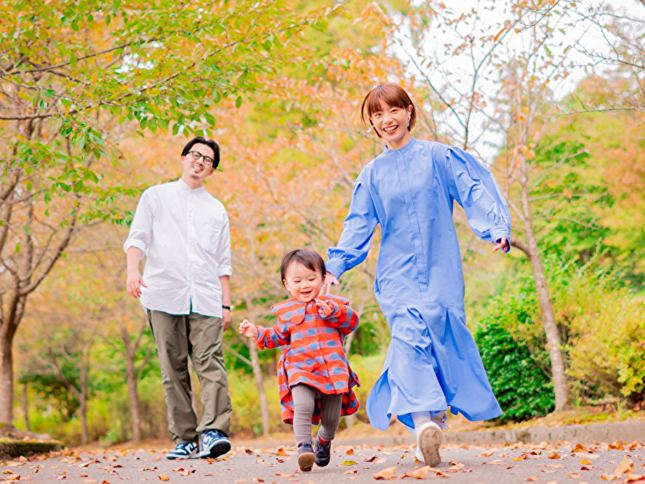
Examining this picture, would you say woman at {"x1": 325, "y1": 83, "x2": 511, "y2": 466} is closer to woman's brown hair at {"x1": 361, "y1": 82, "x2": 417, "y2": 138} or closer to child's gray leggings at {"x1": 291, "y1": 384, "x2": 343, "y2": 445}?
woman's brown hair at {"x1": 361, "y1": 82, "x2": 417, "y2": 138}

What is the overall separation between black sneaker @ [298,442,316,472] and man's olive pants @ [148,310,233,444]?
1214 millimetres

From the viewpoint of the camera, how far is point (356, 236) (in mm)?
3678

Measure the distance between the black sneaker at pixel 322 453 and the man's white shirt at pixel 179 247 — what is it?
1432 millimetres

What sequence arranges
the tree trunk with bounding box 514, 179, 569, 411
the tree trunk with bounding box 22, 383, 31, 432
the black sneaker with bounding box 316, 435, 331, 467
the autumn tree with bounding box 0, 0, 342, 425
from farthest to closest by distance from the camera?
1. the tree trunk with bounding box 22, 383, 31, 432
2. the tree trunk with bounding box 514, 179, 569, 411
3. the autumn tree with bounding box 0, 0, 342, 425
4. the black sneaker with bounding box 316, 435, 331, 467

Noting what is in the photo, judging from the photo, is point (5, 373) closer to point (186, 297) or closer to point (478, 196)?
point (186, 297)

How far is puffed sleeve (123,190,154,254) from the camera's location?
4.46 meters


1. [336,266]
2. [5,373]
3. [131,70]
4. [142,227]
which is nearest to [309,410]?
[336,266]

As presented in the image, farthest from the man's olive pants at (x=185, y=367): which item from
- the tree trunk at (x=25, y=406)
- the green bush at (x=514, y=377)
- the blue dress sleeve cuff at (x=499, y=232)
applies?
the tree trunk at (x=25, y=406)

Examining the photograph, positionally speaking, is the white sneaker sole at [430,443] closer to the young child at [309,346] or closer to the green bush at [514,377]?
the young child at [309,346]

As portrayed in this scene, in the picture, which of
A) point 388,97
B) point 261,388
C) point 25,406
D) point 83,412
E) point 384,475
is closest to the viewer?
point 384,475

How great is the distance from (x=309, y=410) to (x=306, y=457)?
25 cm

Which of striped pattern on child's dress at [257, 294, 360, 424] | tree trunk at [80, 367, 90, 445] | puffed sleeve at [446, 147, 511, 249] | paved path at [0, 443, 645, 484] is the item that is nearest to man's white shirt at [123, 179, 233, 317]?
paved path at [0, 443, 645, 484]

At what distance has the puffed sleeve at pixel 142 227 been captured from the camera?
446cm

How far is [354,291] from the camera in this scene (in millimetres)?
13531
